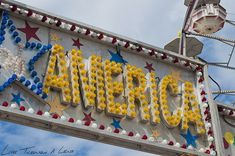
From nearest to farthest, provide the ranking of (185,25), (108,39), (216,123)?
1. (108,39)
2. (216,123)
3. (185,25)

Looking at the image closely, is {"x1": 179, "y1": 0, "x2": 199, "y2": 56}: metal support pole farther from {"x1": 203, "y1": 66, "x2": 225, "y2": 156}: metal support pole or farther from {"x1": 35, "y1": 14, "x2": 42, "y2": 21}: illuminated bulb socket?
{"x1": 35, "y1": 14, "x2": 42, "y2": 21}: illuminated bulb socket

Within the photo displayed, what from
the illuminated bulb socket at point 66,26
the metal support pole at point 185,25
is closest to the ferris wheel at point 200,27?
the metal support pole at point 185,25

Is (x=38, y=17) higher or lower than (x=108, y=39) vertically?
higher

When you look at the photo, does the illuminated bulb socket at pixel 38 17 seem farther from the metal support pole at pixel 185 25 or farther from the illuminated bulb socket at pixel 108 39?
the metal support pole at pixel 185 25

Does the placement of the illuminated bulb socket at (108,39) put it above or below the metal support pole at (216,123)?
above

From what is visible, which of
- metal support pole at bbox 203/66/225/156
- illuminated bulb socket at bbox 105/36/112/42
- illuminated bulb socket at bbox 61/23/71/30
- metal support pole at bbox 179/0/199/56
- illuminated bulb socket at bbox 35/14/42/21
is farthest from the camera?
metal support pole at bbox 179/0/199/56

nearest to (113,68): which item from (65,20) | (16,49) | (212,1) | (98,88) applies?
(98,88)

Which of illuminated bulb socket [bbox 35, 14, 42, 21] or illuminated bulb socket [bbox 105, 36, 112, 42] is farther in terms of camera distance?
illuminated bulb socket [bbox 105, 36, 112, 42]

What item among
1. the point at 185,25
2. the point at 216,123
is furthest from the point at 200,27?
the point at 216,123

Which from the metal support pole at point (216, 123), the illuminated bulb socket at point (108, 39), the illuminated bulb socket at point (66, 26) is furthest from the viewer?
the metal support pole at point (216, 123)

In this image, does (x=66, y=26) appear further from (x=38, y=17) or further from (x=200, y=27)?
(x=200, y=27)

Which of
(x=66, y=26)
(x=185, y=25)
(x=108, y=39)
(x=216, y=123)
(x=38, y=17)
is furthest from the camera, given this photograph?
(x=185, y=25)

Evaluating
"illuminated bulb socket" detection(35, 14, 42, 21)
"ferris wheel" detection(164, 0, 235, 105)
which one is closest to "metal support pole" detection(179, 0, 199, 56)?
"ferris wheel" detection(164, 0, 235, 105)

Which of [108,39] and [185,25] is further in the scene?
[185,25]
